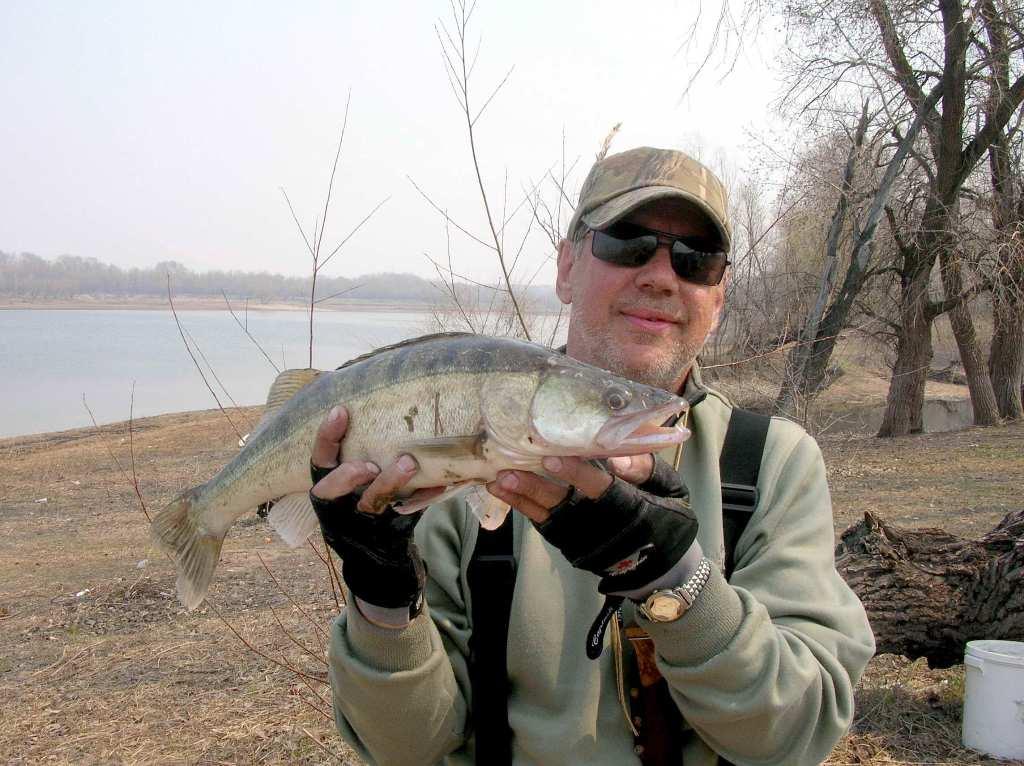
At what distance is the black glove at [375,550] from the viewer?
233 cm

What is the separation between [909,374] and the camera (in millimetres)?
18812

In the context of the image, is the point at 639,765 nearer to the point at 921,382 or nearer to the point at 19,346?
the point at 921,382

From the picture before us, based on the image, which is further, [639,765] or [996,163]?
[996,163]

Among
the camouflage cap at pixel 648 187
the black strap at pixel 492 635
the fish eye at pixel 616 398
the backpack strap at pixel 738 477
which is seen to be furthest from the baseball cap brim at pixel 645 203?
the black strap at pixel 492 635

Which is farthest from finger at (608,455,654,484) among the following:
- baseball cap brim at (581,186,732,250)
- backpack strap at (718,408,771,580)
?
baseball cap brim at (581,186,732,250)

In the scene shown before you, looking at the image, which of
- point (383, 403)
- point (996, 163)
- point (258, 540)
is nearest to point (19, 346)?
point (258, 540)

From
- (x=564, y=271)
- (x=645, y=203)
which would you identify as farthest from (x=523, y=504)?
(x=564, y=271)

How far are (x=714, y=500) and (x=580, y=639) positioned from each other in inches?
23.4

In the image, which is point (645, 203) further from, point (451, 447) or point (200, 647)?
point (200, 647)

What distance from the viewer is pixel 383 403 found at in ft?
7.98

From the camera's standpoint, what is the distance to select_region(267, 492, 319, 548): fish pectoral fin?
9.36 feet

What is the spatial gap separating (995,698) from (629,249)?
3542 mm

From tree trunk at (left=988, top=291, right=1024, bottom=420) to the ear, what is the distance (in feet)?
59.6

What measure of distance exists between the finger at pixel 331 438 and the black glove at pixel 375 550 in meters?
0.12
